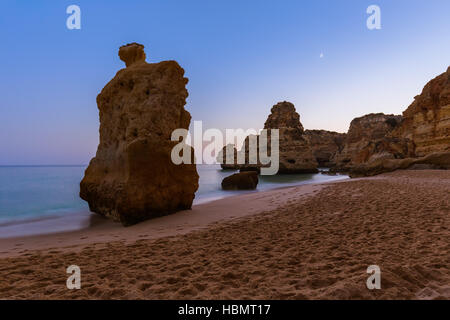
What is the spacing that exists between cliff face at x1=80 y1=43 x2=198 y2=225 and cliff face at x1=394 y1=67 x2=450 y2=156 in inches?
1036

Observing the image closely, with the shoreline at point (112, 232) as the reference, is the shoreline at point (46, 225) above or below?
below

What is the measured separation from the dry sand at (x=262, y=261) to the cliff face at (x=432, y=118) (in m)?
23.5

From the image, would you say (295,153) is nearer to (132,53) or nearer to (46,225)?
(132,53)

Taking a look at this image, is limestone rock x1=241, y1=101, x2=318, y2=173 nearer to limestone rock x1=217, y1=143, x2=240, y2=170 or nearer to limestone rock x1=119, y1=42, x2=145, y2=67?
limestone rock x1=217, y1=143, x2=240, y2=170

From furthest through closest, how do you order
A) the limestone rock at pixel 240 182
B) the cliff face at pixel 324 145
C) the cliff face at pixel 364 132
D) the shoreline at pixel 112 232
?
the cliff face at pixel 324 145 < the cliff face at pixel 364 132 < the limestone rock at pixel 240 182 < the shoreline at pixel 112 232

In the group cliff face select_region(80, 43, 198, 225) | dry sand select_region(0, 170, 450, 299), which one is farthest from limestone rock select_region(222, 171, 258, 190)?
dry sand select_region(0, 170, 450, 299)

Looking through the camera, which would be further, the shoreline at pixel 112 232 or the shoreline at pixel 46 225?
the shoreline at pixel 46 225

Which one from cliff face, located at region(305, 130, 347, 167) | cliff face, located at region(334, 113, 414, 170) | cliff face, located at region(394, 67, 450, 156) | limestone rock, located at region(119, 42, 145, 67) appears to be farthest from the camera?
cliff face, located at region(305, 130, 347, 167)

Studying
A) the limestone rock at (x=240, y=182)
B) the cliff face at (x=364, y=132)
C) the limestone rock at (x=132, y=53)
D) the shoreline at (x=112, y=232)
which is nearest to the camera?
the shoreline at (x=112, y=232)

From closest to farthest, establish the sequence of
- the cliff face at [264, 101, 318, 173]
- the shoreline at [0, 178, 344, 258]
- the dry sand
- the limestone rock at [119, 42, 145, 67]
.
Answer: the dry sand
the shoreline at [0, 178, 344, 258]
the limestone rock at [119, 42, 145, 67]
the cliff face at [264, 101, 318, 173]

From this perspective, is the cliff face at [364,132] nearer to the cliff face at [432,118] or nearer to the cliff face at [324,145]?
the cliff face at [432,118]

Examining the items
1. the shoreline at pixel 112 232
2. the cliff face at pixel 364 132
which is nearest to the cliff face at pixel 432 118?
the cliff face at pixel 364 132

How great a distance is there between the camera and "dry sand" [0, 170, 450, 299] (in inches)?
89.7

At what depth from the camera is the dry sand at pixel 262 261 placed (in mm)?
2277
